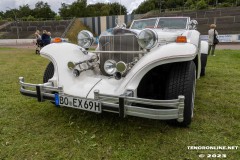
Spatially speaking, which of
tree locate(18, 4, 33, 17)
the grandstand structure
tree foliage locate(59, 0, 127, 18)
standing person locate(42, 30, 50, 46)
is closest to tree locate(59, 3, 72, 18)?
tree foliage locate(59, 0, 127, 18)

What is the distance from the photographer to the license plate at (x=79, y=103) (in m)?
2.43

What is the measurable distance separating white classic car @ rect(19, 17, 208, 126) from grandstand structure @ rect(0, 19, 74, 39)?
33110 millimetres

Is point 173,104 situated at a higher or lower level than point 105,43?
lower

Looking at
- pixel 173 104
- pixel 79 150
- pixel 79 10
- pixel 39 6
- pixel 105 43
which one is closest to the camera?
pixel 173 104

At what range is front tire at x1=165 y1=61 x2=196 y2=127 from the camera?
8.16 ft

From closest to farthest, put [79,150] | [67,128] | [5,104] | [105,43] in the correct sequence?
[79,150], [67,128], [105,43], [5,104]

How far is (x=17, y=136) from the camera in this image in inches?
103

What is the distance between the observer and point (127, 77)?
2656 millimetres

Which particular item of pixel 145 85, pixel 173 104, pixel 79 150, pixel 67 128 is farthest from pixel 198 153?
pixel 67 128

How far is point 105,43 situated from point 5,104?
207 cm

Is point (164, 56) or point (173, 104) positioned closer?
point (173, 104)

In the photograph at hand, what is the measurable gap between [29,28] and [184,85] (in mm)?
40501

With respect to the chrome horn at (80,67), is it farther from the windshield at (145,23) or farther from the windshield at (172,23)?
the windshield at (172,23)

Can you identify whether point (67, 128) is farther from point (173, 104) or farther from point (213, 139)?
point (213, 139)
